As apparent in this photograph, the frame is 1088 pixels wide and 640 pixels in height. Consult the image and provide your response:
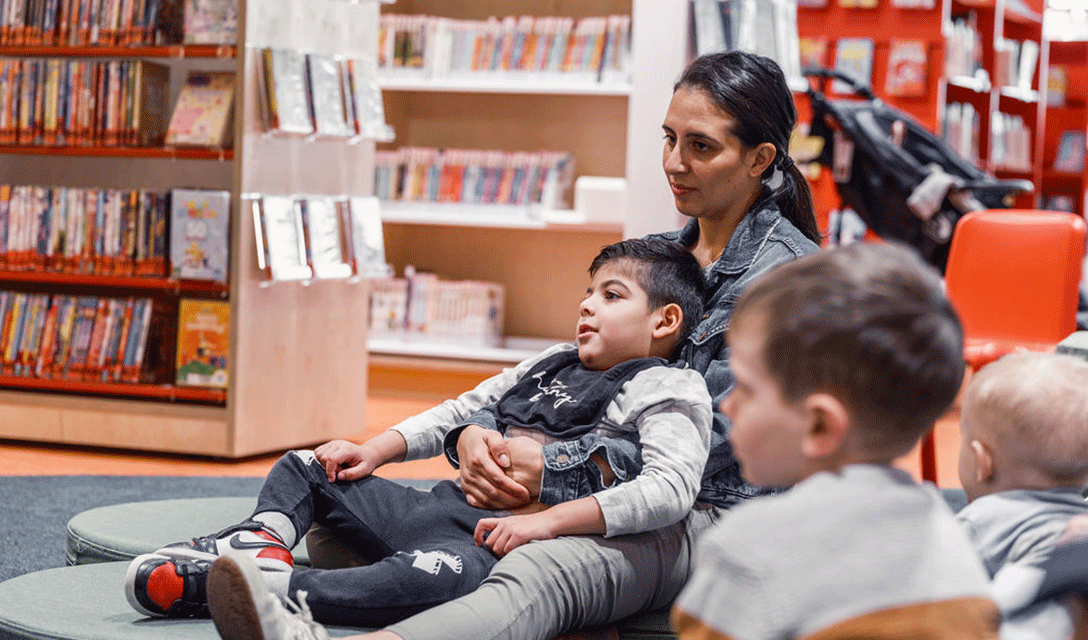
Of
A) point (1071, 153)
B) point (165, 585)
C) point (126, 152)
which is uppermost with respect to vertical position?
point (1071, 153)

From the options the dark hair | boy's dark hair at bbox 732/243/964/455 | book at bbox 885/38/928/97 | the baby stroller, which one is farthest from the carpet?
book at bbox 885/38/928/97

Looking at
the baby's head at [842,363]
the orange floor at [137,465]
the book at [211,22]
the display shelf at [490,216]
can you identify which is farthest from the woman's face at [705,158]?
the display shelf at [490,216]

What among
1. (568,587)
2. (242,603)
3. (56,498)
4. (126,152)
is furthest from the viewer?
(126,152)

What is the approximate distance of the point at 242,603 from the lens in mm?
1436

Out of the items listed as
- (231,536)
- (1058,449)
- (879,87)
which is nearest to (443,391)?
(879,87)

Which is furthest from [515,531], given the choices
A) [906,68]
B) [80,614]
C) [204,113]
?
[906,68]

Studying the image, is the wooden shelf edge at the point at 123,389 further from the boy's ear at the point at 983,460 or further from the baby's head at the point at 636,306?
the boy's ear at the point at 983,460

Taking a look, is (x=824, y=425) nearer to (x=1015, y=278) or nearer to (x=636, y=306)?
(x=636, y=306)

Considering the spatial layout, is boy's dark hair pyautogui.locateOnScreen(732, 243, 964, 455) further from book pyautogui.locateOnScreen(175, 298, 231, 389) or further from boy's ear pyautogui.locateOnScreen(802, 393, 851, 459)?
book pyautogui.locateOnScreen(175, 298, 231, 389)

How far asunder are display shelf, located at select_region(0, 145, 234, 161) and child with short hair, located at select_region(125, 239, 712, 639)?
2287 mm

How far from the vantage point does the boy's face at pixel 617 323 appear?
1949 mm

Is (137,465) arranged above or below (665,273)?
below

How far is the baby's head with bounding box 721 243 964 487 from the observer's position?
98 cm

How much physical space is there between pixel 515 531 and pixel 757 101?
0.81 meters
